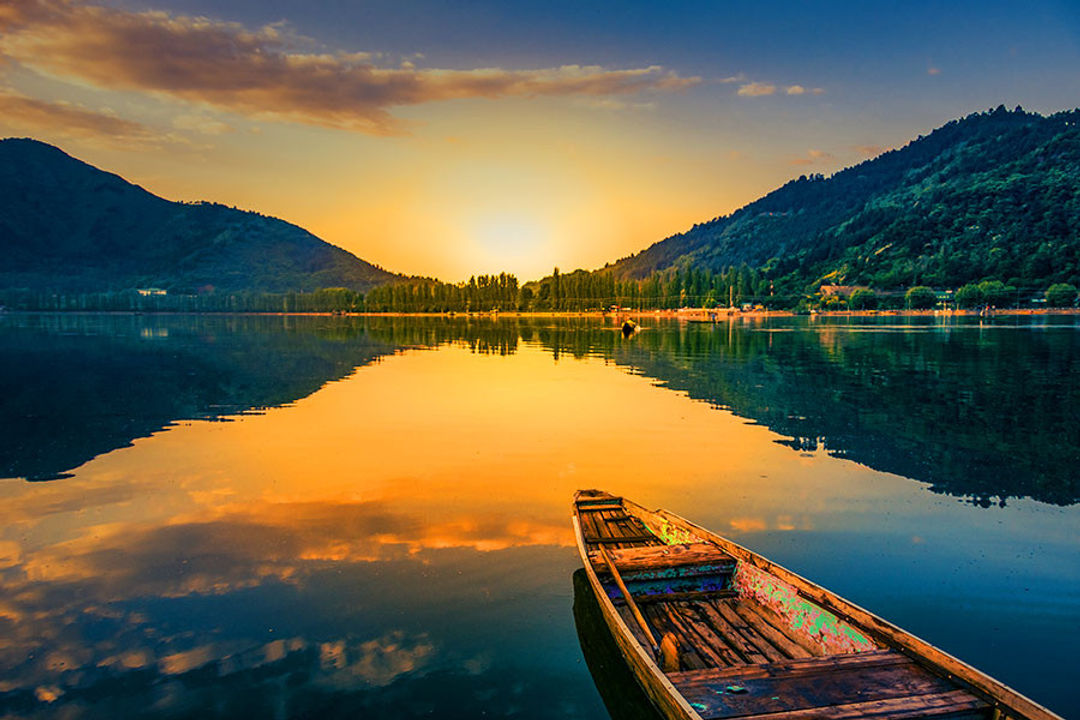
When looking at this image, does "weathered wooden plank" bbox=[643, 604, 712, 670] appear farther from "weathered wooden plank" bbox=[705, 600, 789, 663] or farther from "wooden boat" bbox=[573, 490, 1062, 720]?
"weathered wooden plank" bbox=[705, 600, 789, 663]

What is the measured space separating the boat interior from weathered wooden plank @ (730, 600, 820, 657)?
0.06 ft

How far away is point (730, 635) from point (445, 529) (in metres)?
8.07

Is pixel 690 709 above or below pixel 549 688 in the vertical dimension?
above

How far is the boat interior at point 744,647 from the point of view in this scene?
741 centimetres

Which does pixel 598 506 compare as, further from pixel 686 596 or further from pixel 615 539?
pixel 686 596

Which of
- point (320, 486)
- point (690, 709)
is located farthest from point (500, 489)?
point (690, 709)

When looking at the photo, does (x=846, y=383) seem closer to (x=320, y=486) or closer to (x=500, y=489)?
(x=500, y=489)

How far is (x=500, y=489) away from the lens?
19.1 m

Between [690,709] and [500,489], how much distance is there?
1250cm

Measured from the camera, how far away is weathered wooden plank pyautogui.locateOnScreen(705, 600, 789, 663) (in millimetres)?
9195

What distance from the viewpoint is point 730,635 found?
9.77 m

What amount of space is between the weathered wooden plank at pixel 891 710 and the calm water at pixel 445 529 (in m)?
2.93

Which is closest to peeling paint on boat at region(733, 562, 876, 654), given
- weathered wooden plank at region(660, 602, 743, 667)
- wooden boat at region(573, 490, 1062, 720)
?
wooden boat at region(573, 490, 1062, 720)

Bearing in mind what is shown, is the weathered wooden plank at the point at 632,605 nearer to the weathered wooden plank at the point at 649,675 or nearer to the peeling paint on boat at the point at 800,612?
the weathered wooden plank at the point at 649,675
